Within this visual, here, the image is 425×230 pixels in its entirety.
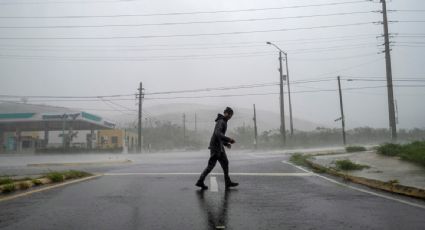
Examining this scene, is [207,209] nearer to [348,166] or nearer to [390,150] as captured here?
[348,166]

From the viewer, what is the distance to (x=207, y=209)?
508 cm

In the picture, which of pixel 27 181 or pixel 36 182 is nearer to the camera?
pixel 27 181

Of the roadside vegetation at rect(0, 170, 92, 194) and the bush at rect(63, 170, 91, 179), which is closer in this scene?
the roadside vegetation at rect(0, 170, 92, 194)

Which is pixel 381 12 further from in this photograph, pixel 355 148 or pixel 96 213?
pixel 96 213

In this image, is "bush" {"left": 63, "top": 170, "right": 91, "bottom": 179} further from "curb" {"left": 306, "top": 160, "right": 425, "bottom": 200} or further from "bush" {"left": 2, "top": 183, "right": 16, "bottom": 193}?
"curb" {"left": 306, "top": 160, "right": 425, "bottom": 200}

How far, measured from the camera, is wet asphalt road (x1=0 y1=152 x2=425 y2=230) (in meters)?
4.20

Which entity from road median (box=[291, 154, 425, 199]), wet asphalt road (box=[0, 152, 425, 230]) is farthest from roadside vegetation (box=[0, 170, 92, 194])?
road median (box=[291, 154, 425, 199])

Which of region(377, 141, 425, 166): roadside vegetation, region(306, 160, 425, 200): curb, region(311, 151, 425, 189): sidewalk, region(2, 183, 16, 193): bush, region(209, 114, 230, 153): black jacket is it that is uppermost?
region(209, 114, 230, 153): black jacket

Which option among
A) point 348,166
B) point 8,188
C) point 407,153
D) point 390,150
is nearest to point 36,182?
point 8,188

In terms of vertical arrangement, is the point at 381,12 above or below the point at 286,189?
above

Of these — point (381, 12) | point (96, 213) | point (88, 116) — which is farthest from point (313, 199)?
point (88, 116)

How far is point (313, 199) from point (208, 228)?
7.99ft

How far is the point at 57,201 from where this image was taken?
18.8 ft

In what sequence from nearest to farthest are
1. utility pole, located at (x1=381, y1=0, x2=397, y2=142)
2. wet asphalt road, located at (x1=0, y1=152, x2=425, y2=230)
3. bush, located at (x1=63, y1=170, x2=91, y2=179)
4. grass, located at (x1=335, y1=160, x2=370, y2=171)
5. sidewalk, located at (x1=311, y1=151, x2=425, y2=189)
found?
wet asphalt road, located at (x1=0, y1=152, x2=425, y2=230) < sidewalk, located at (x1=311, y1=151, x2=425, y2=189) < bush, located at (x1=63, y1=170, x2=91, y2=179) < grass, located at (x1=335, y1=160, x2=370, y2=171) < utility pole, located at (x1=381, y1=0, x2=397, y2=142)
